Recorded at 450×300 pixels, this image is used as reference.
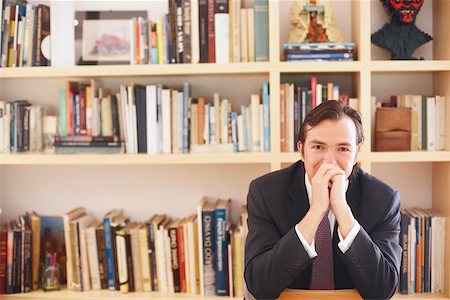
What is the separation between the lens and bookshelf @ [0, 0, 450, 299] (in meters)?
2.63

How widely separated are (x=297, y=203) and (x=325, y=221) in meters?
0.10

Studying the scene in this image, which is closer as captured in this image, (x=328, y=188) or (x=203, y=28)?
(x=328, y=188)

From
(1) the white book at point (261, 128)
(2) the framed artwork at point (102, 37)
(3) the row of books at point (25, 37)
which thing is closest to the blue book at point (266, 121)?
(1) the white book at point (261, 128)

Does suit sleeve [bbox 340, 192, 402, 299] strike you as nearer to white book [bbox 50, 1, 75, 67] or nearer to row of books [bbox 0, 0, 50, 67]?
white book [bbox 50, 1, 75, 67]

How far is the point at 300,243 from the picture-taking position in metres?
1.74

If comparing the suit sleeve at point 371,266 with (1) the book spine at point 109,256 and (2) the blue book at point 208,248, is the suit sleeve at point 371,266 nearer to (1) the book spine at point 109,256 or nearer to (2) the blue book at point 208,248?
(2) the blue book at point 208,248

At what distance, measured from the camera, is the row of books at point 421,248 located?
2730 mm

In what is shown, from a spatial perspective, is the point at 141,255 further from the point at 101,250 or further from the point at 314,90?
the point at 314,90

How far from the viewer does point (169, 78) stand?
3000 mm

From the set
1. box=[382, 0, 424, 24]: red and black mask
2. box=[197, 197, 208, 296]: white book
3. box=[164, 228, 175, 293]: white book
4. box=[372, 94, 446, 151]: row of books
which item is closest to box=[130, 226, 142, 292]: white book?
box=[164, 228, 175, 293]: white book

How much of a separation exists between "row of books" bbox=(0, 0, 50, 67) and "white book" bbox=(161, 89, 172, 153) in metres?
0.58

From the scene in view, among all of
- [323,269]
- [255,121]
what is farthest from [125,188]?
[323,269]

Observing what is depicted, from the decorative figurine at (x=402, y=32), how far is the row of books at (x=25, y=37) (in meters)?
1.53

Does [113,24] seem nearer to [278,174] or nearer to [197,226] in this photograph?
[197,226]
